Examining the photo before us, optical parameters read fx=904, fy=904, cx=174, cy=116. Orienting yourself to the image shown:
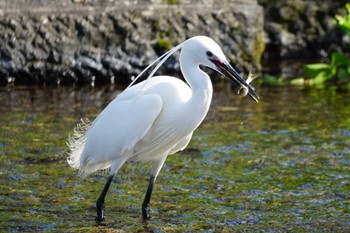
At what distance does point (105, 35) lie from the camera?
10.6 meters

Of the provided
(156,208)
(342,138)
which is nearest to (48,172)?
(156,208)

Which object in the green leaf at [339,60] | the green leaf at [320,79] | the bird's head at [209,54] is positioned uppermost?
the bird's head at [209,54]

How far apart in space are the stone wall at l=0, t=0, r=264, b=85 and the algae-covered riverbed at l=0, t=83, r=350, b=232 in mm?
395

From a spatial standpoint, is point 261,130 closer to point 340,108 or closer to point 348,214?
point 340,108

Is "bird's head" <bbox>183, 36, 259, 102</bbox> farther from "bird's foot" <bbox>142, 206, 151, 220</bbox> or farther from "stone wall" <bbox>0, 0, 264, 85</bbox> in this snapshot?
Result: "stone wall" <bbox>0, 0, 264, 85</bbox>

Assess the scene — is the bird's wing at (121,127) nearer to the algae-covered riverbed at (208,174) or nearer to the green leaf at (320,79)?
the algae-covered riverbed at (208,174)

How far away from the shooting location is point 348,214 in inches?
243

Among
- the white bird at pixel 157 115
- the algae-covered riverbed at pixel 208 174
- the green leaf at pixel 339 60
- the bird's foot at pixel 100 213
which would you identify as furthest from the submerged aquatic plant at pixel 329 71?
the bird's foot at pixel 100 213

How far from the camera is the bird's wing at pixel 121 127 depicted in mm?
5930

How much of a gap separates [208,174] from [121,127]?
4.71ft

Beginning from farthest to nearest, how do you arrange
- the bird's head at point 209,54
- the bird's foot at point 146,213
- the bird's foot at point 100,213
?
1. the bird's foot at point 146,213
2. the bird's foot at point 100,213
3. the bird's head at point 209,54

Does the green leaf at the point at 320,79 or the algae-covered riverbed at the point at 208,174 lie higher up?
the green leaf at the point at 320,79

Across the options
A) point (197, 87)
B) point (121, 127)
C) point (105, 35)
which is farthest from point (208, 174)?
point (105, 35)

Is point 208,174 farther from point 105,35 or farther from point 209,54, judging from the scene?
point 105,35
